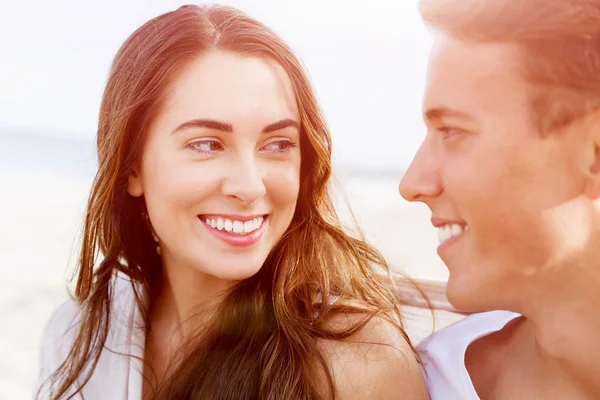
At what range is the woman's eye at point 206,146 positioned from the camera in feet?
5.18

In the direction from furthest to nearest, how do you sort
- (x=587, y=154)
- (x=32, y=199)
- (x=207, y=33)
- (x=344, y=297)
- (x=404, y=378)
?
1. (x=32, y=199)
2. (x=344, y=297)
3. (x=207, y=33)
4. (x=404, y=378)
5. (x=587, y=154)

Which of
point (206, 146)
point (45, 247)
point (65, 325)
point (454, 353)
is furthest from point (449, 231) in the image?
point (45, 247)

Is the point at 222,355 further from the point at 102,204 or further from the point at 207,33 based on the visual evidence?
the point at 207,33

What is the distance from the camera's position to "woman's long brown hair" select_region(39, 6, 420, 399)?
1.64 meters

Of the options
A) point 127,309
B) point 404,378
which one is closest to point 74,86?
point 127,309

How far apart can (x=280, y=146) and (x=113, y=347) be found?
2.82ft

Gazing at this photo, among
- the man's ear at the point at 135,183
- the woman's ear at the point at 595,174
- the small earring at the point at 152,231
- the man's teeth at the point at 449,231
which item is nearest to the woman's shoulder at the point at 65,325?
the small earring at the point at 152,231

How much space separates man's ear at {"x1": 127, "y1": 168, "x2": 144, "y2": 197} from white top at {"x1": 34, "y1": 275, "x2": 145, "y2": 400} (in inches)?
18.7

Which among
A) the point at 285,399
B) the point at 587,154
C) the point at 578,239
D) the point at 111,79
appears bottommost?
the point at 285,399

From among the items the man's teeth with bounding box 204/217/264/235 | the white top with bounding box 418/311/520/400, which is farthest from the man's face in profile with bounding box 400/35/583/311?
the man's teeth with bounding box 204/217/264/235

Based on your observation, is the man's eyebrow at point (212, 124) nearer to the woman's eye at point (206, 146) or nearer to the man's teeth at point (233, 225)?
the woman's eye at point (206, 146)

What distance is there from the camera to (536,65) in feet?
3.02

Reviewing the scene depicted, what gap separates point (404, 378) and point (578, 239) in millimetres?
693

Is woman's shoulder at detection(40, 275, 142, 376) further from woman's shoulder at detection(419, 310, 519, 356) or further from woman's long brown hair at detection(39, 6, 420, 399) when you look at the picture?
woman's shoulder at detection(419, 310, 519, 356)
